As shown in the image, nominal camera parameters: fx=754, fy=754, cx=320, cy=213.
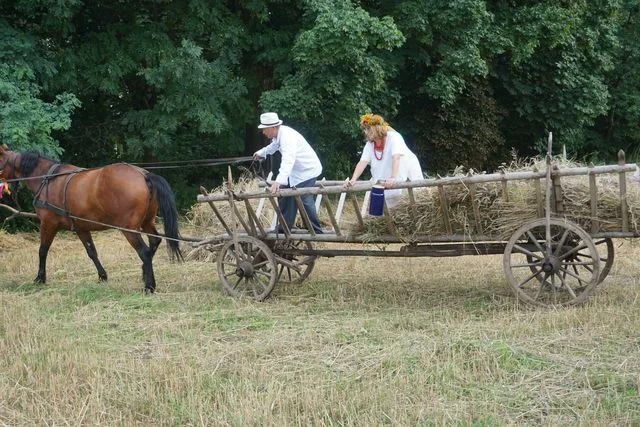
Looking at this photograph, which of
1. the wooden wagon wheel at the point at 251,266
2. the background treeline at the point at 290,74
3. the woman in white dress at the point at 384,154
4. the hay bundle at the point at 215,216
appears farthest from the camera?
the background treeline at the point at 290,74

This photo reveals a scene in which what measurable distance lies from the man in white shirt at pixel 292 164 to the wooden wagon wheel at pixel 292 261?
0.25 m

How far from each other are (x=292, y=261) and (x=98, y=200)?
97.8 inches

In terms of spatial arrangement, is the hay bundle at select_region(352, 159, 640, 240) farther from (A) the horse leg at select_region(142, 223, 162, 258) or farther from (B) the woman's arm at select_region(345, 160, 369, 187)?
(A) the horse leg at select_region(142, 223, 162, 258)

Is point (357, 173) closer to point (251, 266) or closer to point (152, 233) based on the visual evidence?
point (251, 266)

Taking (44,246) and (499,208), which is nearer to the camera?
(499,208)

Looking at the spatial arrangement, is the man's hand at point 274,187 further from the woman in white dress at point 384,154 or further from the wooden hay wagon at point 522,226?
the woman in white dress at point 384,154

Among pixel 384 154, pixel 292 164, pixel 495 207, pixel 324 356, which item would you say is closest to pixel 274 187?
pixel 292 164

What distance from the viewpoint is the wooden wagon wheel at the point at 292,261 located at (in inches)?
334

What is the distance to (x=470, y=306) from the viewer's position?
7.50 metres

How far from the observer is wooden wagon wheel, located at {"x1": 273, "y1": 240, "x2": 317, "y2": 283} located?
8.48 meters

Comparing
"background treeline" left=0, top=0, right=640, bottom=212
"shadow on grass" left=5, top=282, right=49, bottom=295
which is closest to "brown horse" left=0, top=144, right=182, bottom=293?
"shadow on grass" left=5, top=282, right=49, bottom=295

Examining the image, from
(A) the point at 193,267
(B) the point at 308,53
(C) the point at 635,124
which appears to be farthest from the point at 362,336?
(C) the point at 635,124

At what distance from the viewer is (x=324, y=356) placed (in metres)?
5.93

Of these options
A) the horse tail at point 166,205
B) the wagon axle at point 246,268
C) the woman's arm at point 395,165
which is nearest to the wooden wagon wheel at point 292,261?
the wagon axle at point 246,268
